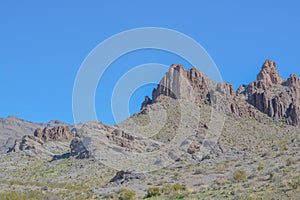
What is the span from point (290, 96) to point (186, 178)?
98.6m

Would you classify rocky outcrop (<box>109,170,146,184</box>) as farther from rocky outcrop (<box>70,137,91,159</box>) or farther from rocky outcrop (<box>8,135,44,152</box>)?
rocky outcrop (<box>8,135,44,152</box>)

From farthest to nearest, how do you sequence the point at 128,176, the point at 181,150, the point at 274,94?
the point at 274,94 → the point at 181,150 → the point at 128,176

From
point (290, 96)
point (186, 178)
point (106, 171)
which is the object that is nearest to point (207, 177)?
point (186, 178)

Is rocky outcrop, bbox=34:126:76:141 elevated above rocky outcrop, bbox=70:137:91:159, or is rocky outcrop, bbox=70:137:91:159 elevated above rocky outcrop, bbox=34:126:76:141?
rocky outcrop, bbox=34:126:76:141

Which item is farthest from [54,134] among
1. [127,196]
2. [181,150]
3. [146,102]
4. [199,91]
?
[127,196]

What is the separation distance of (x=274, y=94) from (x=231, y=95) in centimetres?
1966

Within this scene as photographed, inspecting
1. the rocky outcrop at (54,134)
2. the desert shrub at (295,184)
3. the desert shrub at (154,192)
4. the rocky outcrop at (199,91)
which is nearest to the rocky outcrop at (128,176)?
the desert shrub at (154,192)

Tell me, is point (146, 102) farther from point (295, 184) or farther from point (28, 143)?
point (295, 184)

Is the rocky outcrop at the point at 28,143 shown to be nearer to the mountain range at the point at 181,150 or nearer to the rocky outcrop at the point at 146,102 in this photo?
the mountain range at the point at 181,150

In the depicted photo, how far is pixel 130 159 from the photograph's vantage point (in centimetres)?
7912

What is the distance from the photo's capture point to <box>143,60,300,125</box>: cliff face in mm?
118250

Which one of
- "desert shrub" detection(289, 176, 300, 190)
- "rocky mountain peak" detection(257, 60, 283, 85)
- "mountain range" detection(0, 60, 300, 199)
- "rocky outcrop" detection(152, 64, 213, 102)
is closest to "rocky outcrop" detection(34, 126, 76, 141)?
"mountain range" detection(0, 60, 300, 199)

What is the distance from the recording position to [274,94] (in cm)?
13600

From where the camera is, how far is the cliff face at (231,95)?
4656 inches
